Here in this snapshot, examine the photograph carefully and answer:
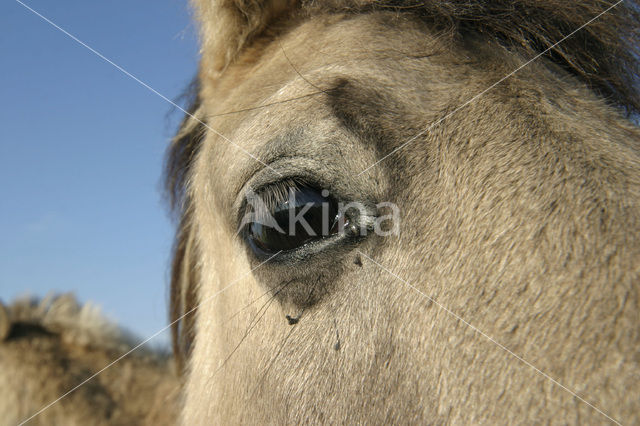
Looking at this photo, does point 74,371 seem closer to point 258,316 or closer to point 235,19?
point 258,316

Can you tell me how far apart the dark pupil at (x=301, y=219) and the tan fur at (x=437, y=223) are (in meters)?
0.06

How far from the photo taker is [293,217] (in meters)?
1.56

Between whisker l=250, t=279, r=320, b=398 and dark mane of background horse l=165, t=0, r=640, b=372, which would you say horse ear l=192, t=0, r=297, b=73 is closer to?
dark mane of background horse l=165, t=0, r=640, b=372

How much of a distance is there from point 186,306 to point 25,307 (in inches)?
47.0

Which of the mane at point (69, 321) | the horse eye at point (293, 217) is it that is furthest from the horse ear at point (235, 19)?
the mane at point (69, 321)

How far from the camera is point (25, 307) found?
309cm

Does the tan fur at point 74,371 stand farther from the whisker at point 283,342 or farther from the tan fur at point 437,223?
the whisker at point 283,342

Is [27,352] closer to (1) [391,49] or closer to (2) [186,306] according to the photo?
(2) [186,306]

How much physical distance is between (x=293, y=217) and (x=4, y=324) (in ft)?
7.62

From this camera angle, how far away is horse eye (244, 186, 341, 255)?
1.54 m

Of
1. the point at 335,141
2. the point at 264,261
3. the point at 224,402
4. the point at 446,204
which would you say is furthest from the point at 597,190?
the point at 224,402

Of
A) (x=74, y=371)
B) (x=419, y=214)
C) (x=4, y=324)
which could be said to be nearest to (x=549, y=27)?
(x=419, y=214)

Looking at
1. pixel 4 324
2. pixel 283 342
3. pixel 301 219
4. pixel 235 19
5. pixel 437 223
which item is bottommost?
pixel 283 342

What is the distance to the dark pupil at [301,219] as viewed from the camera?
1542 mm
